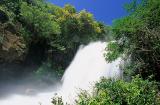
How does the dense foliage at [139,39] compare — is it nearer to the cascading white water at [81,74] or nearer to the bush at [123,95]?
the cascading white water at [81,74]

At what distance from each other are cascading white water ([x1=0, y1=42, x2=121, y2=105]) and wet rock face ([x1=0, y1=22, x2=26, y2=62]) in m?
2.46

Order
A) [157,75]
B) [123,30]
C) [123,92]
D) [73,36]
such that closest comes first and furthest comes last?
[123,92]
[157,75]
[123,30]
[73,36]

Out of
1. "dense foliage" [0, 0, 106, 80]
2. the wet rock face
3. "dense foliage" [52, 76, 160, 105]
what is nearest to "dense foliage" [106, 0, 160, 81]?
"dense foliage" [52, 76, 160, 105]

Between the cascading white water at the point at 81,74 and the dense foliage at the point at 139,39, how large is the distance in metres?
1.92

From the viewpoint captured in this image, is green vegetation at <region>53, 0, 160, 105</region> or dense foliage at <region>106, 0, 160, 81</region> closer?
green vegetation at <region>53, 0, 160, 105</region>

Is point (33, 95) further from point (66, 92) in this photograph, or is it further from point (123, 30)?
point (123, 30)

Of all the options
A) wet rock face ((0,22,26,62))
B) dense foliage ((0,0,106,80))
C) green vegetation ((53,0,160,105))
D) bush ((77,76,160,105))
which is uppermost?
dense foliage ((0,0,106,80))

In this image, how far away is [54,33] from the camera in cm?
2836

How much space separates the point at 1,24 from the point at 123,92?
15099 millimetres

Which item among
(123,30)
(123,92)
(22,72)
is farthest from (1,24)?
(123,92)

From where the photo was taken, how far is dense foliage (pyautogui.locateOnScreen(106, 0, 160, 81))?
58.4 ft

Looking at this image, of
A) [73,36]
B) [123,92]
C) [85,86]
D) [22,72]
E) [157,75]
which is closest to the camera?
[123,92]

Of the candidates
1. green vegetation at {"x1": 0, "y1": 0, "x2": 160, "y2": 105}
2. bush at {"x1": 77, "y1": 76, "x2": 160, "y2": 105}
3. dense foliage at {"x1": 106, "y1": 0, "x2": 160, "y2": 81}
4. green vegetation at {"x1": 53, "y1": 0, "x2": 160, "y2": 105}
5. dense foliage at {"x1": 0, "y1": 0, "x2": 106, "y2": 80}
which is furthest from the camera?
dense foliage at {"x1": 0, "y1": 0, "x2": 106, "y2": 80}

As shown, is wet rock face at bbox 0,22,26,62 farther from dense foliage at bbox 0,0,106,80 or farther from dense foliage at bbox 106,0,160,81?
dense foliage at bbox 106,0,160,81
